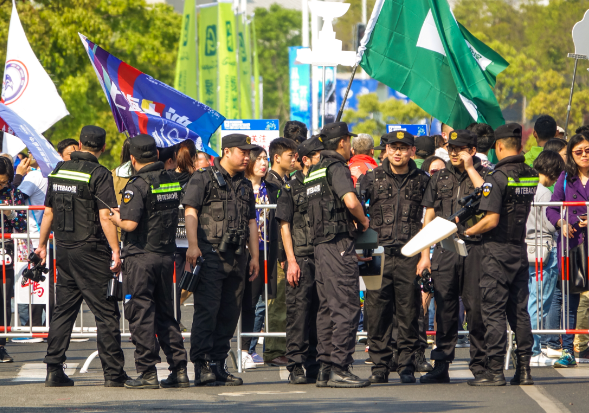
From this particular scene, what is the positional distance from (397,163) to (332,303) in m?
1.38

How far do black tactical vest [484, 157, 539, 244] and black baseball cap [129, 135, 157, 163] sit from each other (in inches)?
112

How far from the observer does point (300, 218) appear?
293 inches

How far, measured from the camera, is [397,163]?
7.57 metres

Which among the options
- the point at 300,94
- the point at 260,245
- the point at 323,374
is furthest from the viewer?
the point at 300,94

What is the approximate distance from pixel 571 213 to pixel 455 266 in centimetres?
160

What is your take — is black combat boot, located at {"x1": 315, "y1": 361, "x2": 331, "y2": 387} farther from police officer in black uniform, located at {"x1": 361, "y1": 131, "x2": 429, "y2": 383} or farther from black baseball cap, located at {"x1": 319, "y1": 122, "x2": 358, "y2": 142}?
black baseball cap, located at {"x1": 319, "y1": 122, "x2": 358, "y2": 142}

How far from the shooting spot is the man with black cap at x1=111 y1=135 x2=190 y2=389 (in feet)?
23.4

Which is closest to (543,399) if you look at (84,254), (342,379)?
(342,379)

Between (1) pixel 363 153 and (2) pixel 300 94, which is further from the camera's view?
(2) pixel 300 94

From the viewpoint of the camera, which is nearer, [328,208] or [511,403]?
[511,403]

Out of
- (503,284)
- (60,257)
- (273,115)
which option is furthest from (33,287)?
(273,115)

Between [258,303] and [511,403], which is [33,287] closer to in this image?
[258,303]

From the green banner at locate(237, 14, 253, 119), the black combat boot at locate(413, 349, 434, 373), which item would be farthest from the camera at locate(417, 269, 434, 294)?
the green banner at locate(237, 14, 253, 119)

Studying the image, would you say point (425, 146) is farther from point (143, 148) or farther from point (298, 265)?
point (143, 148)
